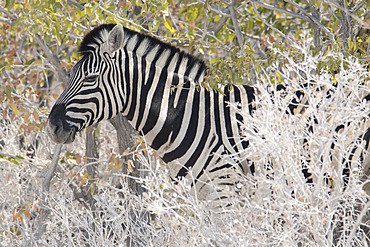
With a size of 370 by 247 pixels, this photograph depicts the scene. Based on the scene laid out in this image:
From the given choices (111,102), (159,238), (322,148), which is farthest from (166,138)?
(322,148)

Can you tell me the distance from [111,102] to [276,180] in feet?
6.32

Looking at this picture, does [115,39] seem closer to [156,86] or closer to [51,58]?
[156,86]

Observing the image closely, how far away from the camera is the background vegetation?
2.71 meters

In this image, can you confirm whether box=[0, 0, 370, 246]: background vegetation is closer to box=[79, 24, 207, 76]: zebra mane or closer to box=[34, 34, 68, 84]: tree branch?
box=[34, 34, 68, 84]: tree branch

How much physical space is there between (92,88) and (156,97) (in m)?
0.51

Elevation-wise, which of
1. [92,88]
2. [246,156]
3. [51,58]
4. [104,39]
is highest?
[104,39]

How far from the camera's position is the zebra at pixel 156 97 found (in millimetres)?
4129

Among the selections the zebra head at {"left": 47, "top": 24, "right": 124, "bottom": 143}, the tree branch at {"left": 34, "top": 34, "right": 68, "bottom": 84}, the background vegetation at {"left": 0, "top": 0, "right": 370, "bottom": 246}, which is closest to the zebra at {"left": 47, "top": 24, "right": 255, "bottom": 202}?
the zebra head at {"left": 47, "top": 24, "right": 124, "bottom": 143}

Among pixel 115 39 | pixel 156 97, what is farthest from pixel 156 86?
pixel 115 39

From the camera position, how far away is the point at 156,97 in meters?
4.25

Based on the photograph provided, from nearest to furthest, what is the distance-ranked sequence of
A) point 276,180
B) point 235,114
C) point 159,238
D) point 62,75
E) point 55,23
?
1. point 276,180
2. point 159,238
3. point 235,114
4. point 55,23
5. point 62,75

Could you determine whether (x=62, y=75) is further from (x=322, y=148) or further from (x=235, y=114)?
(x=322, y=148)

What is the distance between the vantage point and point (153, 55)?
430 cm

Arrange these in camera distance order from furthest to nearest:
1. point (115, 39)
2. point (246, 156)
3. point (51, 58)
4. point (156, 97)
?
point (51, 58)
point (156, 97)
point (115, 39)
point (246, 156)
